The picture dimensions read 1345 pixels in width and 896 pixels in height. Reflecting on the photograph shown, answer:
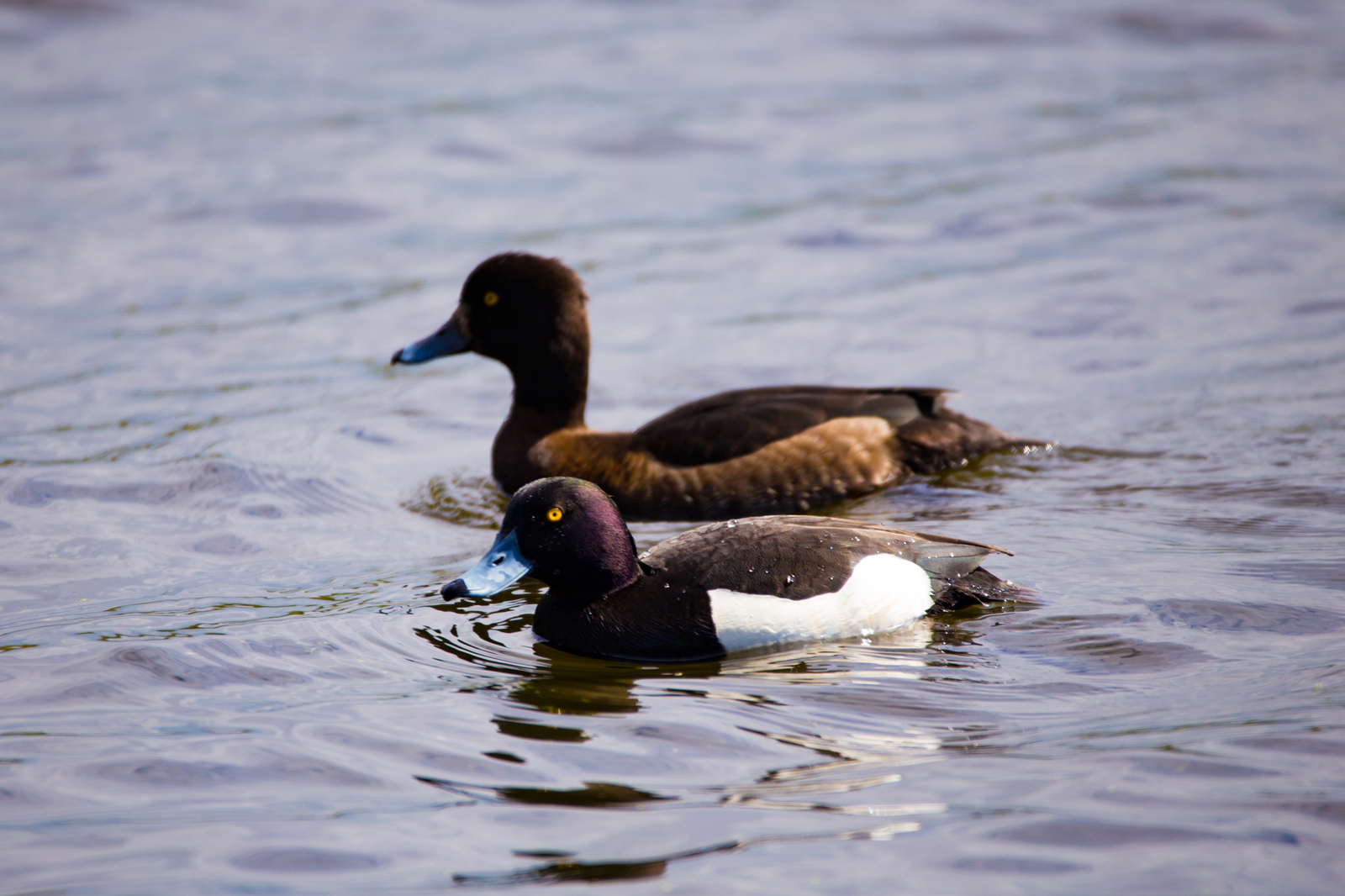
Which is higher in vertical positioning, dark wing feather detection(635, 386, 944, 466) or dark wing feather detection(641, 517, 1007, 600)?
dark wing feather detection(635, 386, 944, 466)

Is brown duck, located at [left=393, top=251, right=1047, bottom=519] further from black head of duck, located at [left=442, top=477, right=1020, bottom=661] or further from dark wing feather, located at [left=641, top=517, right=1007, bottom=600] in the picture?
black head of duck, located at [left=442, top=477, right=1020, bottom=661]

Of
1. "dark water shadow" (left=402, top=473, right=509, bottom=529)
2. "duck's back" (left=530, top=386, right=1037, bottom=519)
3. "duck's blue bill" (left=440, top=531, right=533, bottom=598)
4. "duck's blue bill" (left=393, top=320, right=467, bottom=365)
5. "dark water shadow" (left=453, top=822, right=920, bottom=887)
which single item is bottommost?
"dark water shadow" (left=453, top=822, right=920, bottom=887)

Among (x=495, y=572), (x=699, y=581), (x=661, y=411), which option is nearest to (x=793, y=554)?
(x=699, y=581)

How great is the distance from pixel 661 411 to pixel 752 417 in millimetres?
2027

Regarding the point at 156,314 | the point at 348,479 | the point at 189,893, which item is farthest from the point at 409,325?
the point at 189,893

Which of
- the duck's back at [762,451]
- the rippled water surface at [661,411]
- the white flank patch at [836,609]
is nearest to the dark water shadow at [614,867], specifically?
the rippled water surface at [661,411]

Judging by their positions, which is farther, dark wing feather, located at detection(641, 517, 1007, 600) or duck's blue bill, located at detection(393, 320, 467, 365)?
duck's blue bill, located at detection(393, 320, 467, 365)

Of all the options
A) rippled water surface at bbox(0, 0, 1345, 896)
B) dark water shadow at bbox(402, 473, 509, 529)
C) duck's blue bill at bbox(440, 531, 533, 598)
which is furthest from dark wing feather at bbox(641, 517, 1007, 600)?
Answer: dark water shadow at bbox(402, 473, 509, 529)

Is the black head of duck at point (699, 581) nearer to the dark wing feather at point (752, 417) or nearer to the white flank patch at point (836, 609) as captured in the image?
the white flank patch at point (836, 609)

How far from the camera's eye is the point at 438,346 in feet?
27.7

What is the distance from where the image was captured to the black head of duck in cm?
549

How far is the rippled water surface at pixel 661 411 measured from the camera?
4281mm

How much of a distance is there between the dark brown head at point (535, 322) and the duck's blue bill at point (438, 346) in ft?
0.45

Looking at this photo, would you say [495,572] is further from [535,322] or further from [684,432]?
[535,322]
